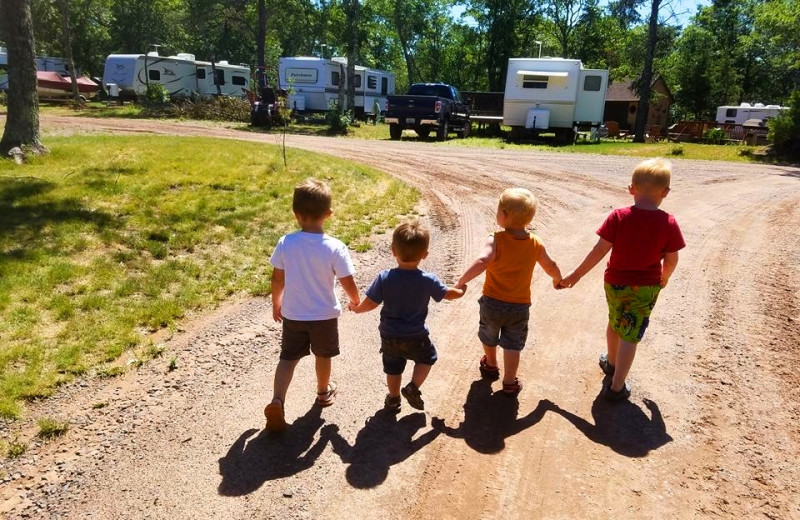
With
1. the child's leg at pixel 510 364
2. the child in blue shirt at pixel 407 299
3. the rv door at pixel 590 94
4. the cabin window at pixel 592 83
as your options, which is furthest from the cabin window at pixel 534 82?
the child in blue shirt at pixel 407 299

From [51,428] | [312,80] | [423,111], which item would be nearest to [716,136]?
[423,111]

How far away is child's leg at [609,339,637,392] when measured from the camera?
11.0 ft

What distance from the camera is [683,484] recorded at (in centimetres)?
267

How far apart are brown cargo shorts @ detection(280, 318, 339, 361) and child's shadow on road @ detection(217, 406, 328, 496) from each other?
407 millimetres

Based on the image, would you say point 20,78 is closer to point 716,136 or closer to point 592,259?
point 592,259

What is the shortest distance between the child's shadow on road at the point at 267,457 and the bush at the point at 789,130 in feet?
64.8

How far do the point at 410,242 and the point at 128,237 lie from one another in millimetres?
4138

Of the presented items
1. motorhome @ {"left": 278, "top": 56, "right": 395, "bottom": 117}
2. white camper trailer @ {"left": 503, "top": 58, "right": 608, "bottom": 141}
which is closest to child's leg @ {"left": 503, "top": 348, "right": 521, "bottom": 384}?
white camper trailer @ {"left": 503, "top": 58, "right": 608, "bottom": 141}

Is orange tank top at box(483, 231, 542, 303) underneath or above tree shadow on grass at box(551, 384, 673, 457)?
above

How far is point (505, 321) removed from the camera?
11.1 ft

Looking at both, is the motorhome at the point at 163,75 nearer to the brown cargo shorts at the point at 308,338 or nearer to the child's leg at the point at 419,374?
the brown cargo shorts at the point at 308,338

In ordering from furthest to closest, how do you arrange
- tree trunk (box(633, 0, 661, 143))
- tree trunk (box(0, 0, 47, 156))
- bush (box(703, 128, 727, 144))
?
bush (box(703, 128, 727, 144)) → tree trunk (box(633, 0, 661, 143)) → tree trunk (box(0, 0, 47, 156))

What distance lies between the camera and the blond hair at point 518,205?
3.18 meters

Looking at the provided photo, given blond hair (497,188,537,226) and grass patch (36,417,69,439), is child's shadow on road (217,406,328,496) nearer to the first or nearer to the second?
grass patch (36,417,69,439)
